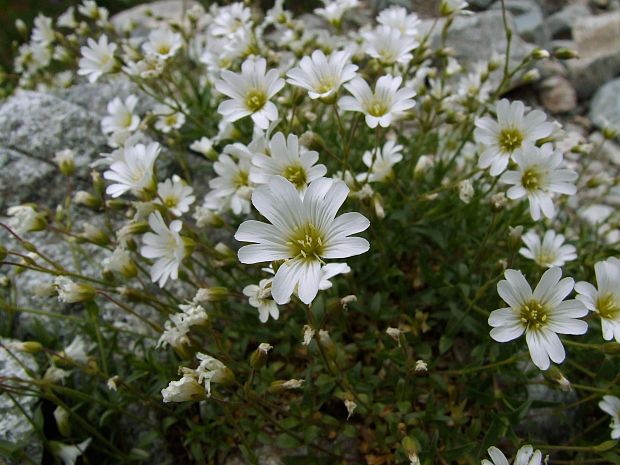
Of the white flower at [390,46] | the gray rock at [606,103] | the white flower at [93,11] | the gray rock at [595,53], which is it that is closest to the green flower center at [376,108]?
the white flower at [390,46]

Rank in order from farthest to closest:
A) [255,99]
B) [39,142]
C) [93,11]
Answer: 1. [93,11]
2. [39,142]
3. [255,99]

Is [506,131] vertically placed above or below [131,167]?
above

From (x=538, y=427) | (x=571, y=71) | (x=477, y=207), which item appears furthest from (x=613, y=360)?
(x=571, y=71)

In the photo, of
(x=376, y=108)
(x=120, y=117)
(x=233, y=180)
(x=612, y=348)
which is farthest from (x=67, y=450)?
(x=612, y=348)

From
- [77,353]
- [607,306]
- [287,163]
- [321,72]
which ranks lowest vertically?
[77,353]

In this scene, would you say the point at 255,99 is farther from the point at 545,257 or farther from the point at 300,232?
the point at 545,257

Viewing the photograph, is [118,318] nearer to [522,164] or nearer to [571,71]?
[522,164]

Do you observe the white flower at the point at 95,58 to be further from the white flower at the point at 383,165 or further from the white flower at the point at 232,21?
the white flower at the point at 383,165
